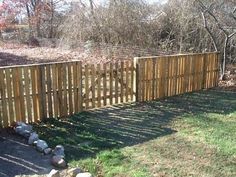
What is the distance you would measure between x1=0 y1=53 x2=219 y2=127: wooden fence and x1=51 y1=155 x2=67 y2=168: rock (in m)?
1.95

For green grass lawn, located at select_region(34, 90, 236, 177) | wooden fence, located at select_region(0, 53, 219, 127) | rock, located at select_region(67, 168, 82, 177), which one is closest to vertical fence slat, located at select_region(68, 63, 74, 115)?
wooden fence, located at select_region(0, 53, 219, 127)

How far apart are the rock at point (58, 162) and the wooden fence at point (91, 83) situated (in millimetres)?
1950

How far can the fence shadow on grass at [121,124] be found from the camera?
6478 millimetres

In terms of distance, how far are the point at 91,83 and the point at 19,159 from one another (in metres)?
3.01

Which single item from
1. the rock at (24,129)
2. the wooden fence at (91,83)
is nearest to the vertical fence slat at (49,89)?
the wooden fence at (91,83)

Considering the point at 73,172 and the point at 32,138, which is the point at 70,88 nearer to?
the point at 32,138

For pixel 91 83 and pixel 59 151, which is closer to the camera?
pixel 59 151

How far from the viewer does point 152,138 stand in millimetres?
6773

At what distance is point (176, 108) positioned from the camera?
348 inches

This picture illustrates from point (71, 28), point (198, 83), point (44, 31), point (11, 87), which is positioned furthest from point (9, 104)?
point (44, 31)

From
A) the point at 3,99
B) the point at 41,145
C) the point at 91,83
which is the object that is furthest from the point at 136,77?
the point at 41,145

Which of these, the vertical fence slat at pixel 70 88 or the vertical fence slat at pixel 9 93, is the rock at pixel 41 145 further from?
the vertical fence slat at pixel 70 88

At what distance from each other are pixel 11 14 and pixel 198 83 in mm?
19685

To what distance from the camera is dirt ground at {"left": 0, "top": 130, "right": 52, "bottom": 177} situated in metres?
5.42
